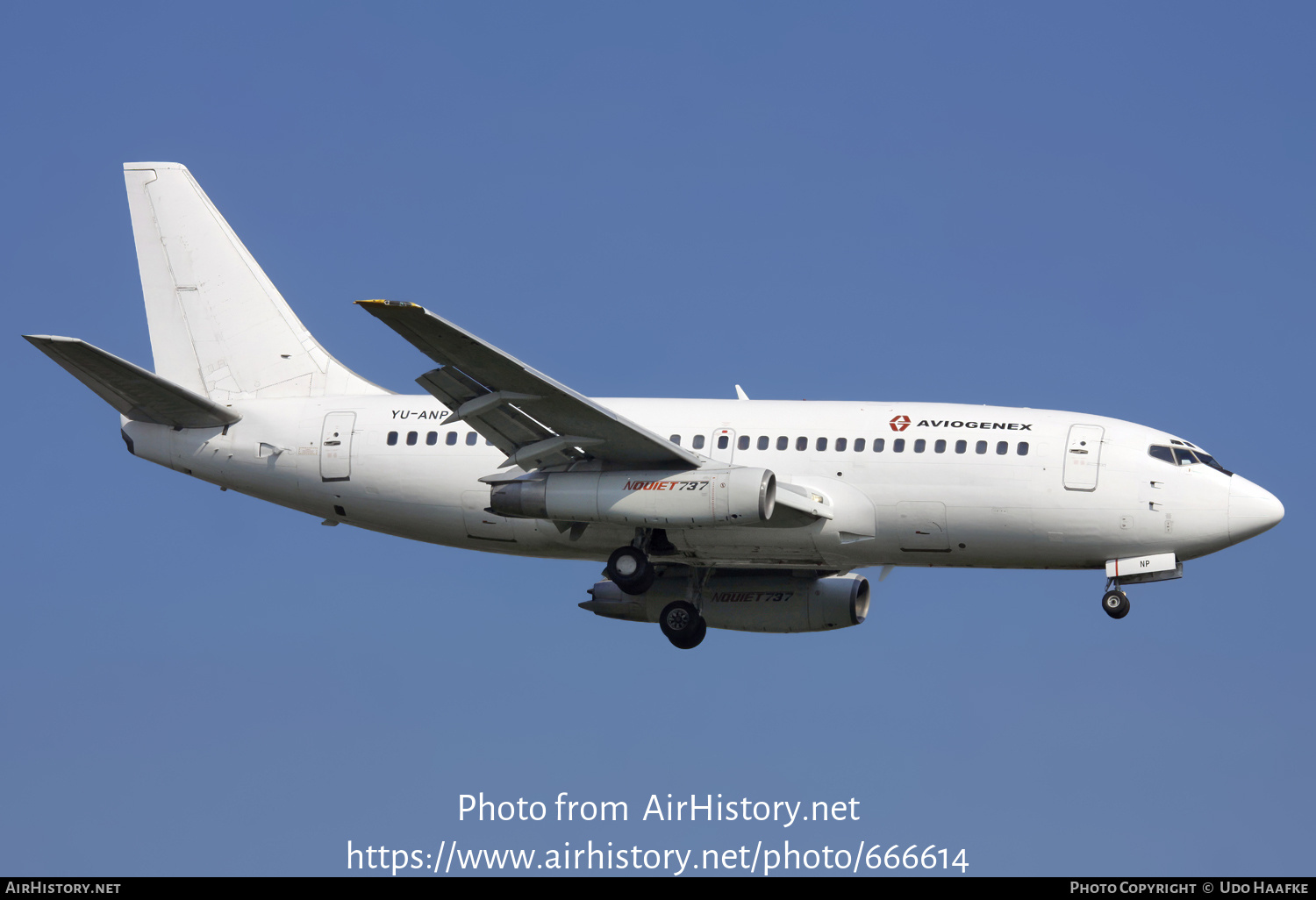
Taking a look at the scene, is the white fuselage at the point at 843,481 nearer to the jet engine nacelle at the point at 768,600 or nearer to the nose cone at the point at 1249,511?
the nose cone at the point at 1249,511

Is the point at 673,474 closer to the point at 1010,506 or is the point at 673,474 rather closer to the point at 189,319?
the point at 1010,506

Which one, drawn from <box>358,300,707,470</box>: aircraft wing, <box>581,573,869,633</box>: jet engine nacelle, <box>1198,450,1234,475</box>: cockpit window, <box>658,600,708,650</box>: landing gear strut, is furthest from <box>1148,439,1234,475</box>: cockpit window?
<box>658,600,708,650</box>: landing gear strut

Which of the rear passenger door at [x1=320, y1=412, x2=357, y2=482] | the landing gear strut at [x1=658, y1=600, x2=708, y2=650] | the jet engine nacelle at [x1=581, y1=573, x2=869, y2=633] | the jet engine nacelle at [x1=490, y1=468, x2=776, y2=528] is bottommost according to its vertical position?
the landing gear strut at [x1=658, y1=600, x2=708, y2=650]

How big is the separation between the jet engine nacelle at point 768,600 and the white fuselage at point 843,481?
171cm

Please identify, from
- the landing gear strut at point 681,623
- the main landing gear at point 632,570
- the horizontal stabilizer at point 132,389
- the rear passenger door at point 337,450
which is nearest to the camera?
the horizontal stabilizer at point 132,389

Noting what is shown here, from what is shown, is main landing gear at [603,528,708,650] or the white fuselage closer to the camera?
the white fuselage

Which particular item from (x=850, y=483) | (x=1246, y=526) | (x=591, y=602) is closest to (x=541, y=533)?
(x=591, y=602)

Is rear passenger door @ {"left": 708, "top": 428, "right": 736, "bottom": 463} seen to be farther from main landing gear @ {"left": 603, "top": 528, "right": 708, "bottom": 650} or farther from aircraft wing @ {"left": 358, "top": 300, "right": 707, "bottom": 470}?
main landing gear @ {"left": 603, "top": 528, "right": 708, "bottom": 650}

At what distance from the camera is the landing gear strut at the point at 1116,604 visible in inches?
1277

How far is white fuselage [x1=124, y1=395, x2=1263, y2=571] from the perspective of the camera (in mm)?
32344

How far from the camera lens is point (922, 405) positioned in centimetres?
3403

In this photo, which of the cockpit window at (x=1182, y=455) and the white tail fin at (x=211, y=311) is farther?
the white tail fin at (x=211, y=311)

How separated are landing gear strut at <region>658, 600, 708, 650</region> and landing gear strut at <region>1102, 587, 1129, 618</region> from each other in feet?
29.8

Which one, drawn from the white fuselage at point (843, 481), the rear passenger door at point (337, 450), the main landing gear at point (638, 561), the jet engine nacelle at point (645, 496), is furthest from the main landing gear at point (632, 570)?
the rear passenger door at point (337, 450)
